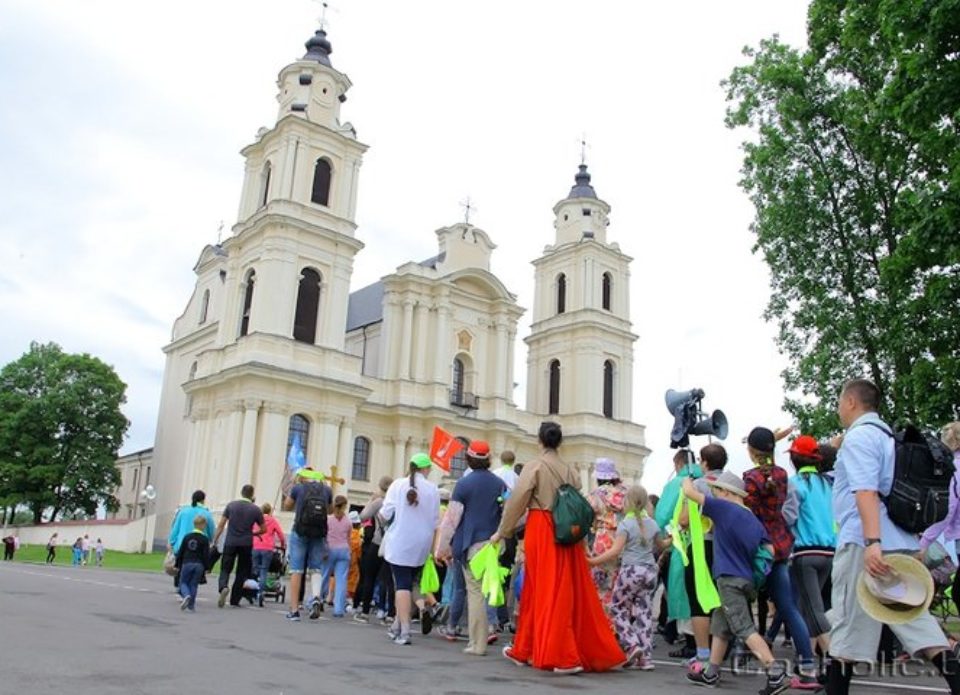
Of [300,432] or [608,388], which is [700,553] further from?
[608,388]

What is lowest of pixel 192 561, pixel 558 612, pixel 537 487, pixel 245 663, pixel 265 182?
pixel 245 663

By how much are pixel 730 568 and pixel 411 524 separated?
3748mm

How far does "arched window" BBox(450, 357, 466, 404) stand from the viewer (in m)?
44.4

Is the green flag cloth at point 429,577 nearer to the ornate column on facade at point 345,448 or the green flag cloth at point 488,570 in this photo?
the green flag cloth at point 488,570

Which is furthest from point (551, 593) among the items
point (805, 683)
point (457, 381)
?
point (457, 381)

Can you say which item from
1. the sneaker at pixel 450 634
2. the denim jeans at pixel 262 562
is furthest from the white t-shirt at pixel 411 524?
the denim jeans at pixel 262 562

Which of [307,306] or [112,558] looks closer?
[112,558]

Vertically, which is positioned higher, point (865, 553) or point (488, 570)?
point (865, 553)

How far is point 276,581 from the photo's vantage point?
48.1ft

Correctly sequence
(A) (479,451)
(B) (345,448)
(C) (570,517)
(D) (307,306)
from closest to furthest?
1. (C) (570,517)
2. (A) (479,451)
3. (B) (345,448)
4. (D) (307,306)

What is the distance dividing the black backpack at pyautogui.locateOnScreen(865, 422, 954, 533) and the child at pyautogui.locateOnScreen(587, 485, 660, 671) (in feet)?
10.1

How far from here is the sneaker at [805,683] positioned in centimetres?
587

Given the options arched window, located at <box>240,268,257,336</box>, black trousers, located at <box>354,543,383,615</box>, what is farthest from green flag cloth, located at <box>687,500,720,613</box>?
arched window, located at <box>240,268,257,336</box>

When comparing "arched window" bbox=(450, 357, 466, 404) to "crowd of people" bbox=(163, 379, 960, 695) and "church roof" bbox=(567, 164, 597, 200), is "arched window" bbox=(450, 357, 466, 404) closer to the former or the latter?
"church roof" bbox=(567, 164, 597, 200)
